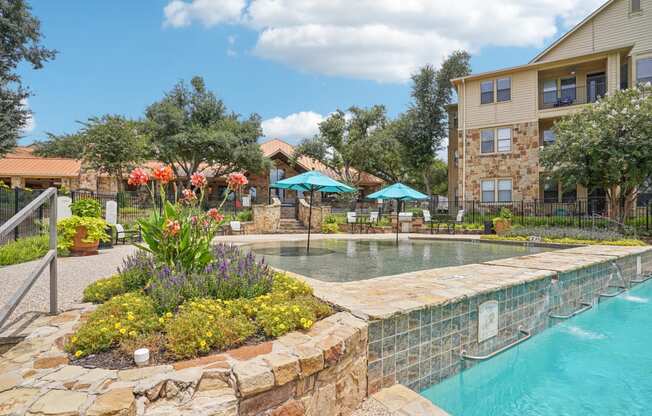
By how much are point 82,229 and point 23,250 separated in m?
1.14

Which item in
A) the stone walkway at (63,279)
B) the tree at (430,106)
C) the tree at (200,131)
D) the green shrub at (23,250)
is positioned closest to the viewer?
the stone walkway at (63,279)

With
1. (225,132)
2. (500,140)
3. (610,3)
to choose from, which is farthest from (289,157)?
(610,3)

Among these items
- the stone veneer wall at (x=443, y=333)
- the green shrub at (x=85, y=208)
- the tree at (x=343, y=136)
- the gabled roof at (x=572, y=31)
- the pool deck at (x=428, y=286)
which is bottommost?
the stone veneer wall at (x=443, y=333)

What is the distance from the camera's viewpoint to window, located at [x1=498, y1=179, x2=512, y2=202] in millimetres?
19781

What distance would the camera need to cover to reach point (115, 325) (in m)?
2.62

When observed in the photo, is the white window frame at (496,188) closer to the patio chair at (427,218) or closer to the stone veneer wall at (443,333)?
the patio chair at (427,218)

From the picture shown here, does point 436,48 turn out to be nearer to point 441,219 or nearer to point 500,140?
point 500,140

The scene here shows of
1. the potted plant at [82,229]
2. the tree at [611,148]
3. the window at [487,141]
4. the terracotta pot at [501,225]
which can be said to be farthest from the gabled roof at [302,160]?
the potted plant at [82,229]

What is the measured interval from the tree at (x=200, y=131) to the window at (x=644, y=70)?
21.9 m

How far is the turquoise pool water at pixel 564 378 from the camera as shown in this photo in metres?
3.48

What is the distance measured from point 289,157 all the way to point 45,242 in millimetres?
22934

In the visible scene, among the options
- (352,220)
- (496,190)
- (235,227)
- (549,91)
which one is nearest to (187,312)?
(235,227)

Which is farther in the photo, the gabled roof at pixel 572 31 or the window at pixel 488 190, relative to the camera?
the window at pixel 488 190

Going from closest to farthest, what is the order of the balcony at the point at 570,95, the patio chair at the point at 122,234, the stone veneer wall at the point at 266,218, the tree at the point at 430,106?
the patio chair at the point at 122,234, the stone veneer wall at the point at 266,218, the balcony at the point at 570,95, the tree at the point at 430,106
